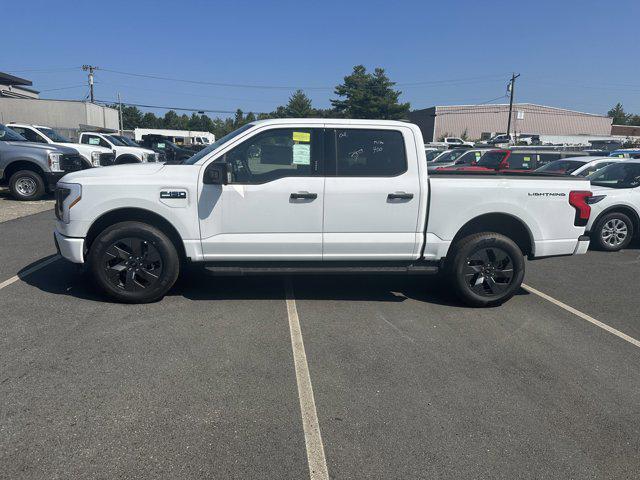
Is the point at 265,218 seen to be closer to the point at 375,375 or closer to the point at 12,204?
the point at 375,375

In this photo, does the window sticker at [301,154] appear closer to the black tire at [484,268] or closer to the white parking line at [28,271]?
the black tire at [484,268]

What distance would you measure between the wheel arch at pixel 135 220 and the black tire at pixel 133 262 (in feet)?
0.36

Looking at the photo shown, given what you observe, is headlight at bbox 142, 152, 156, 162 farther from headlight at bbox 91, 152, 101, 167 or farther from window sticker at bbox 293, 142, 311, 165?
window sticker at bbox 293, 142, 311, 165

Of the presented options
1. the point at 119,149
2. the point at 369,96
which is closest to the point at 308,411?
the point at 119,149

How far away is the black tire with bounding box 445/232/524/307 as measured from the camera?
530cm

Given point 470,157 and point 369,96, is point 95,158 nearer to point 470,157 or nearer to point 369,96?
point 470,157

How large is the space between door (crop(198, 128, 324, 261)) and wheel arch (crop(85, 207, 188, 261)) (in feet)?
1.05

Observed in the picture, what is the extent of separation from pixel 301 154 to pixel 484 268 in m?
2.35

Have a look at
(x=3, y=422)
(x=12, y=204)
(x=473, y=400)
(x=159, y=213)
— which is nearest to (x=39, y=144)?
(x=12, y=204)

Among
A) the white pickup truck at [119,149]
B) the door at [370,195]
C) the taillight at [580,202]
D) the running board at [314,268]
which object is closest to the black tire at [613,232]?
the taillight at [580,202]

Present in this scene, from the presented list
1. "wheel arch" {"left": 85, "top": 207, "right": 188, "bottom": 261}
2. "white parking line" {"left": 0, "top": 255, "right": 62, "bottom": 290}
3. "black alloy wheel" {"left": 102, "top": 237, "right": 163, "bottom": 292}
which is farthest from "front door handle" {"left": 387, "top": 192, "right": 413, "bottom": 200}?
"white parking line" {"left": 0, "top": 255, "right": 62, "bottom": 290}

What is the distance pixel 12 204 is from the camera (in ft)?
38.5

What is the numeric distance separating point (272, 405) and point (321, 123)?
9.74ft

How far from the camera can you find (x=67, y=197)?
194 inches
